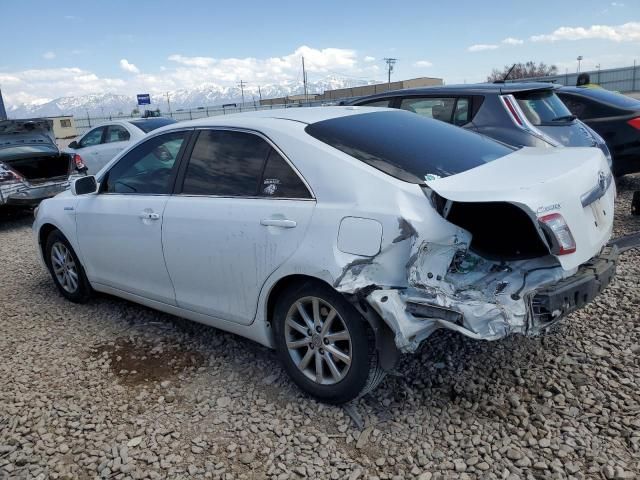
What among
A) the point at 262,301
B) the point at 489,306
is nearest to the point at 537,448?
the point at 489,306

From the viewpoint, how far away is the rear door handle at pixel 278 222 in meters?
2.80

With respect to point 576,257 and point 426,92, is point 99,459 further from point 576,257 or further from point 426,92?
point 426,92

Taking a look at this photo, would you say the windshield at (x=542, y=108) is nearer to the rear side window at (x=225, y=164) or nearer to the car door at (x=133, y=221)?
the rear side window at (x=225, y=164)

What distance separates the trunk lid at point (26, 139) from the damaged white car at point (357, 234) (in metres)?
6.01

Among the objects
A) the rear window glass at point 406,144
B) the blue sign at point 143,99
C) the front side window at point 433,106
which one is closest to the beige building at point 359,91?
the blue sign at point 143,99

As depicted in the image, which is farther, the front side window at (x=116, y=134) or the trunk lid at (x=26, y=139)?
the front side window at (x=116, y=134)

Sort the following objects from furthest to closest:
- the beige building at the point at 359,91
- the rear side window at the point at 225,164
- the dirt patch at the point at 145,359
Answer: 1. the beige building at the point at 359,91
2. the dirt patch at the point at 145,359
3. the rear side window at the point at 225,164

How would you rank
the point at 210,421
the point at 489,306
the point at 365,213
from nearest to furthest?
the point at 489,306
the point at 365,213
the point at 210,421

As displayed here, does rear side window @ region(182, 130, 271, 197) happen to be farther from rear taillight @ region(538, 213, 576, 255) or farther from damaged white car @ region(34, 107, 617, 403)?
rear taillight @ region(538, 213, 576, 255)

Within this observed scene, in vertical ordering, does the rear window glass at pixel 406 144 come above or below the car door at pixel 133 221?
above

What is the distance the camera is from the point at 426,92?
6.53m

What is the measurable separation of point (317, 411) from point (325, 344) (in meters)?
0.40

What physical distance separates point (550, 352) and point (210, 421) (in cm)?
215

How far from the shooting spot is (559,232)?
244 centimetres
